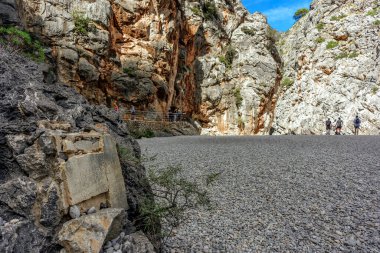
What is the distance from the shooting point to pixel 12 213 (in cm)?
212

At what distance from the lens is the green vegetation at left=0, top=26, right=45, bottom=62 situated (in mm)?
13977

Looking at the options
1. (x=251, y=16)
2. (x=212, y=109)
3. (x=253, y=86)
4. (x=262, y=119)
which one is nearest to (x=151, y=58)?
(x=212, y=109)

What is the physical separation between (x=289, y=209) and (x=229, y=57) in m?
33.1

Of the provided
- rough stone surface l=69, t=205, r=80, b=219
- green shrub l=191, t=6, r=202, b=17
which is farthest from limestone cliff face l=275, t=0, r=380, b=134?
rough stone surface l=69, t=205, r=80, b=219

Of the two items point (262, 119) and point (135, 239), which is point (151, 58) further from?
point (135, 239)

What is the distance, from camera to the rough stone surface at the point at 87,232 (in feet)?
7.29

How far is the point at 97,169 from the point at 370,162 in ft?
29.2

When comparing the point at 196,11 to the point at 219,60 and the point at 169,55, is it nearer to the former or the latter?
the point at 219,60

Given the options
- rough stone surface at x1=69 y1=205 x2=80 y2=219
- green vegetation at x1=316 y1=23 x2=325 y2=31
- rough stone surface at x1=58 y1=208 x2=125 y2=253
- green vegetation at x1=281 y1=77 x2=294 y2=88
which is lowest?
rough stone surface at x1=58 y1=208 x2=125 y2=253

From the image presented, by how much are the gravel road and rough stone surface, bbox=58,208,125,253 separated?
1.76m

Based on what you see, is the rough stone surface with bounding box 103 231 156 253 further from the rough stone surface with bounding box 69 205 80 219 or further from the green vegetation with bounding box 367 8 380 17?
the green vegetation with bounding box 367 8 380 17

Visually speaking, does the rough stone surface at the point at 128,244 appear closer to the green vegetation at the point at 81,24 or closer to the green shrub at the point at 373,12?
the green vegetation at the point at 81,24

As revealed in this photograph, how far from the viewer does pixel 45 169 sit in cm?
231

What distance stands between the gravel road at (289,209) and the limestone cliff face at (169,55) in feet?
48.1
